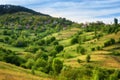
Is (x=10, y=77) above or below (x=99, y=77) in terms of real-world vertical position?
above

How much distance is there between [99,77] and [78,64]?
4988 cm

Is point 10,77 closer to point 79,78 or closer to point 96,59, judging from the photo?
point 79,78

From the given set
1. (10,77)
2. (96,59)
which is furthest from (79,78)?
(96,59)

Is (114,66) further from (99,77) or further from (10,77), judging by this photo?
(10,77)

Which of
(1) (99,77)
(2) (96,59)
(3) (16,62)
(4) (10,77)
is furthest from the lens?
(2) (96,59)

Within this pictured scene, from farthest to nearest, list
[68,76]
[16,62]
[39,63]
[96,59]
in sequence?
1. [96,59]
2. [39,63]
3. [16,62]
4. [68,76]

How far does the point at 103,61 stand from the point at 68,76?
82.7m

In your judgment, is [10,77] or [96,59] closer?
[10,77]

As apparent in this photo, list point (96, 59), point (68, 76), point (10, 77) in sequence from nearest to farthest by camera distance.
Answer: point (10, 77)
point (68, 76)
point (96, 59)

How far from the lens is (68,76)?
113 meters

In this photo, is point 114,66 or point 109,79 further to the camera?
point 114,66

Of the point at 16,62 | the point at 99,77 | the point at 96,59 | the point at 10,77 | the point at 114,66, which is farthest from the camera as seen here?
the point at 96,59

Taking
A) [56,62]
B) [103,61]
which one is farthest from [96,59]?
[56,62]

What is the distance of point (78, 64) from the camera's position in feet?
602
